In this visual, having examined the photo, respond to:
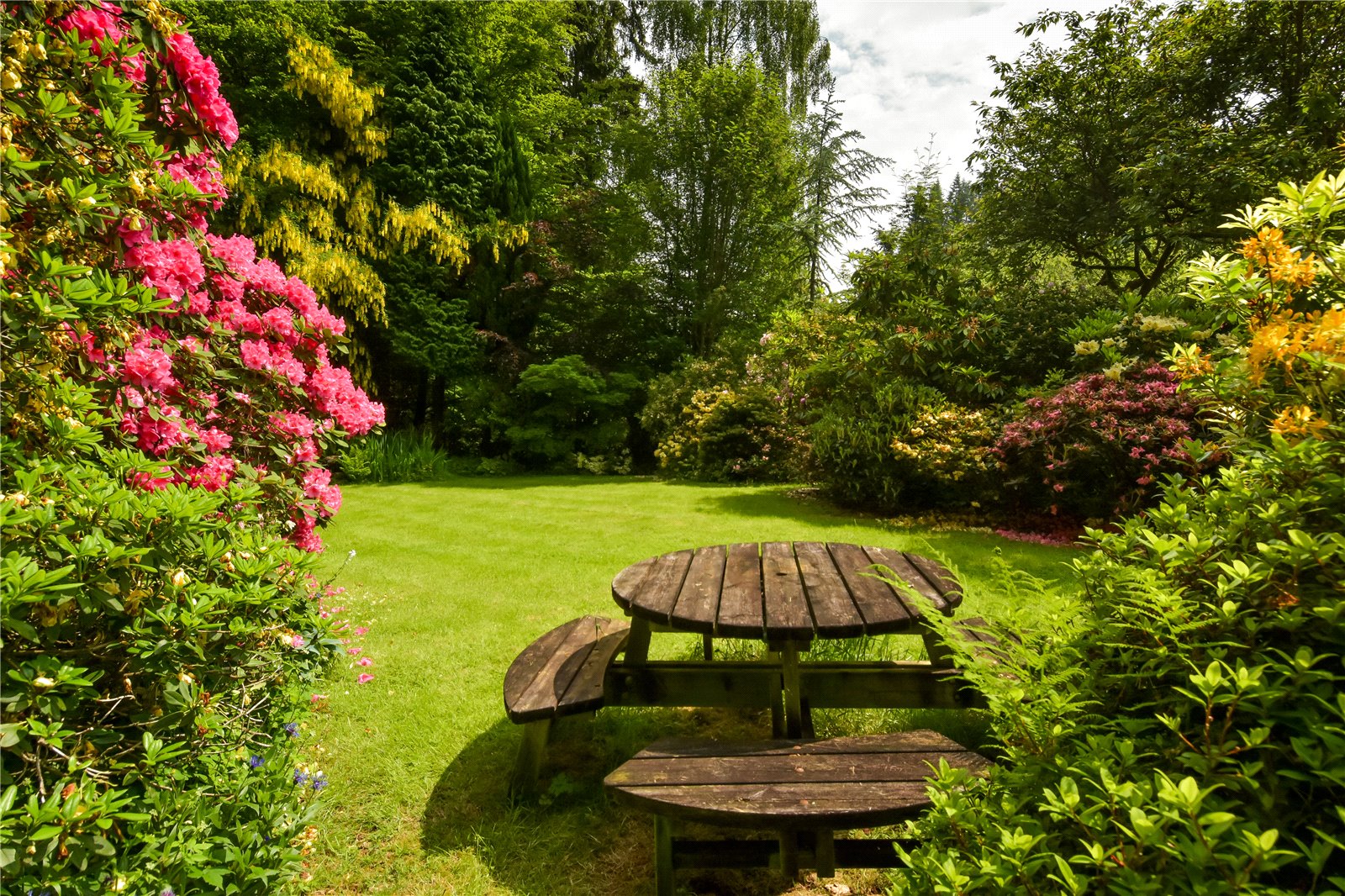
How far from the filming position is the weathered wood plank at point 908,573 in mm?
2083

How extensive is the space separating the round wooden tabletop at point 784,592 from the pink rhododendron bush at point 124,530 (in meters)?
1.09

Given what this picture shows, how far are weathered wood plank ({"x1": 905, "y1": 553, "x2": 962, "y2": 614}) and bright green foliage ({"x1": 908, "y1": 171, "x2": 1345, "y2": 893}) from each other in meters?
0.62

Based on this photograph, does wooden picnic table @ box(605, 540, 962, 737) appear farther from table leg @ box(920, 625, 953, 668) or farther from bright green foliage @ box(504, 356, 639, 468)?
bright green foliage @ box(504, 356, 639, 468)

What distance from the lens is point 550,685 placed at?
2326 mm

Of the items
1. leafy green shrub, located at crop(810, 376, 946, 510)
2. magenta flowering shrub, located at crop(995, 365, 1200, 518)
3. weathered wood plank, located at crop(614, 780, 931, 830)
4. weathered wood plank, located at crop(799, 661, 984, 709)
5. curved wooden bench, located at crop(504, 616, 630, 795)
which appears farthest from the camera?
leafy green shrub, located at crop(810, 376, 946, 510)

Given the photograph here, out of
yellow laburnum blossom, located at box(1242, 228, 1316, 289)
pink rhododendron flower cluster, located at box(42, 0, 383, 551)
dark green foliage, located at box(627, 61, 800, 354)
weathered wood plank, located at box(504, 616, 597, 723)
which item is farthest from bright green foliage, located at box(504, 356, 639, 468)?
yellow laburnum blossom, located at box(1242, 228, 1316, 289)

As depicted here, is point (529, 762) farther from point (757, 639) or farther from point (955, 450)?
point (955, 450)

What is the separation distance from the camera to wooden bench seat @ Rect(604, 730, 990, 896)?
5.11 feet

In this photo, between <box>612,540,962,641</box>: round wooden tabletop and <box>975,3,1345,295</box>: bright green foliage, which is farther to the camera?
<box>975,3,1345,295</box>: bright green foliage

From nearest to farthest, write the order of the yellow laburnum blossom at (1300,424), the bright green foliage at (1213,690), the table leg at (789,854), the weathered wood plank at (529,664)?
the bright green foliage at (1213,690) → the yellow laburnum blossom at (1300,424) → the table leg at (789,854) → the weathered wood plank at (529,664)

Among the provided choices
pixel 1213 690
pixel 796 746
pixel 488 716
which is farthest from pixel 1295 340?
pixel 488 716

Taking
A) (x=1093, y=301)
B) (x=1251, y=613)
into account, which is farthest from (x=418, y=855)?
(x=1093, y=301)

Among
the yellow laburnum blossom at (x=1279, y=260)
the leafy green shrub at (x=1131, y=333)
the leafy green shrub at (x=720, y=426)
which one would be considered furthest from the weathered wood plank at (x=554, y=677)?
the leafy green shrub at (x=720, y=426)

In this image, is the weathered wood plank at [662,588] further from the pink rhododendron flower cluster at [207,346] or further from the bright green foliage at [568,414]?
the bright green foliage at [568,414]
